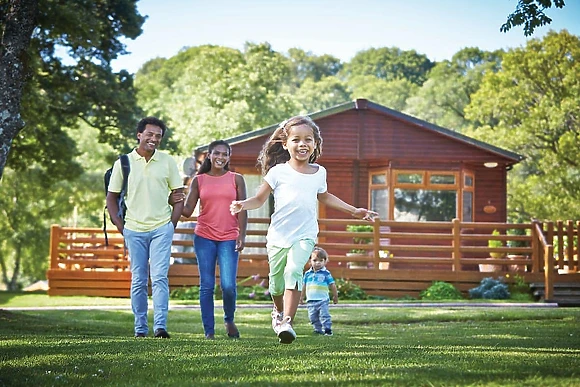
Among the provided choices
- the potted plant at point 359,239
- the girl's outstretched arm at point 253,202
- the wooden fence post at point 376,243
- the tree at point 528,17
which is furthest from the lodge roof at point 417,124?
the girl's outstretched arm at point 253,202

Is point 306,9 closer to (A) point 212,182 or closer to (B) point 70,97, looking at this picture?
(B) point 70,97

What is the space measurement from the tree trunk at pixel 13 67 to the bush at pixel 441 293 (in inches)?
415

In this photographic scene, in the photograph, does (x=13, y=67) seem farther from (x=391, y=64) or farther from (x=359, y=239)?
(x=391, y=64)

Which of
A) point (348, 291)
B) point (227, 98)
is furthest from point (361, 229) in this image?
point (227, 98)

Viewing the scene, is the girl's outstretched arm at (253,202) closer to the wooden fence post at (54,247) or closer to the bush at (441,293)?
the bush at (441,293)

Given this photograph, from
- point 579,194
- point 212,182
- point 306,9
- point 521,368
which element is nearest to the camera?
point 521,368

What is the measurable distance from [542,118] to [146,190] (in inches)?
1308

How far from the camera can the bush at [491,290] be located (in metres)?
18.5

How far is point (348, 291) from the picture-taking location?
18.7m

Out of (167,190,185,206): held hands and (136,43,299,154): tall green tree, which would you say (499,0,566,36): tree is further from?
(136,43,299,154): tall green tree

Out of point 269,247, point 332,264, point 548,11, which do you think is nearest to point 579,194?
point 332,264

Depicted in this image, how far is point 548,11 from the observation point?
903 cm

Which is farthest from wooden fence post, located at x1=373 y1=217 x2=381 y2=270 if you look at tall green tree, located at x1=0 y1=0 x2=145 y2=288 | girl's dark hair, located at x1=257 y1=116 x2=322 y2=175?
girl's dark hair, located at x1=257 y1=116 x2=322 y2=175

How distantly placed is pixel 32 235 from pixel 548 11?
36110 mm
